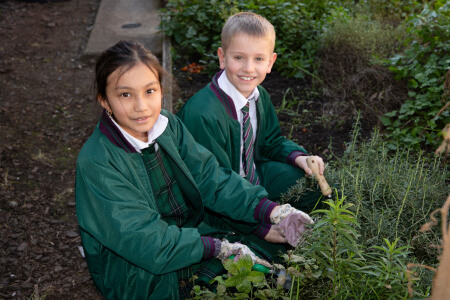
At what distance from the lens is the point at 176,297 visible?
7.09 ft

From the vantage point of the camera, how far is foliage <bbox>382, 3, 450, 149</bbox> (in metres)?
3.63

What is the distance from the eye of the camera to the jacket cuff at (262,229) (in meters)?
2.53

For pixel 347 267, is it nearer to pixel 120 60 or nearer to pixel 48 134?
pixel 120 60

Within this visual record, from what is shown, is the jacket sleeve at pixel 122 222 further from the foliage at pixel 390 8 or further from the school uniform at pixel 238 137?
the foliage at pixel 390 8

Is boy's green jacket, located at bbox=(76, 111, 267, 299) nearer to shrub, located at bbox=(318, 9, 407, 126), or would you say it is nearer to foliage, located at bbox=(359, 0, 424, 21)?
shrub, located at bbox=(318, 9, 407, 126)

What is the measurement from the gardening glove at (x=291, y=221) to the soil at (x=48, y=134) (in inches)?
50.3

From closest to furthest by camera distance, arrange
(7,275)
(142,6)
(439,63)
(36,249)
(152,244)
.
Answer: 1. (152,244)
2. (7,275)
3. (36,249)
4. (439,63)
5. (142,6)

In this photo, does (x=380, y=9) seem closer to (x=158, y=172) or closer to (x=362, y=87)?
(x=362, y=87)

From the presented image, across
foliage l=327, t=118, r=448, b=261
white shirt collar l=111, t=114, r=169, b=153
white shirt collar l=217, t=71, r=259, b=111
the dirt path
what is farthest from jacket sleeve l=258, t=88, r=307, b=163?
the dirt path

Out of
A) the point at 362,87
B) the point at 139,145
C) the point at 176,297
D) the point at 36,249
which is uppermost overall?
the point at 139,145

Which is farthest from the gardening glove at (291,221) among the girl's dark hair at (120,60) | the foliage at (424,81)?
the foliage at (424,81)

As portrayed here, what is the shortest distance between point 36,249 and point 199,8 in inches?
130

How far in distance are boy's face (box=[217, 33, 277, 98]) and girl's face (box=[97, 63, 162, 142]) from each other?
0.77 metres

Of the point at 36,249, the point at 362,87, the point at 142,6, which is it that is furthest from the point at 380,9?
the point at 36,249
